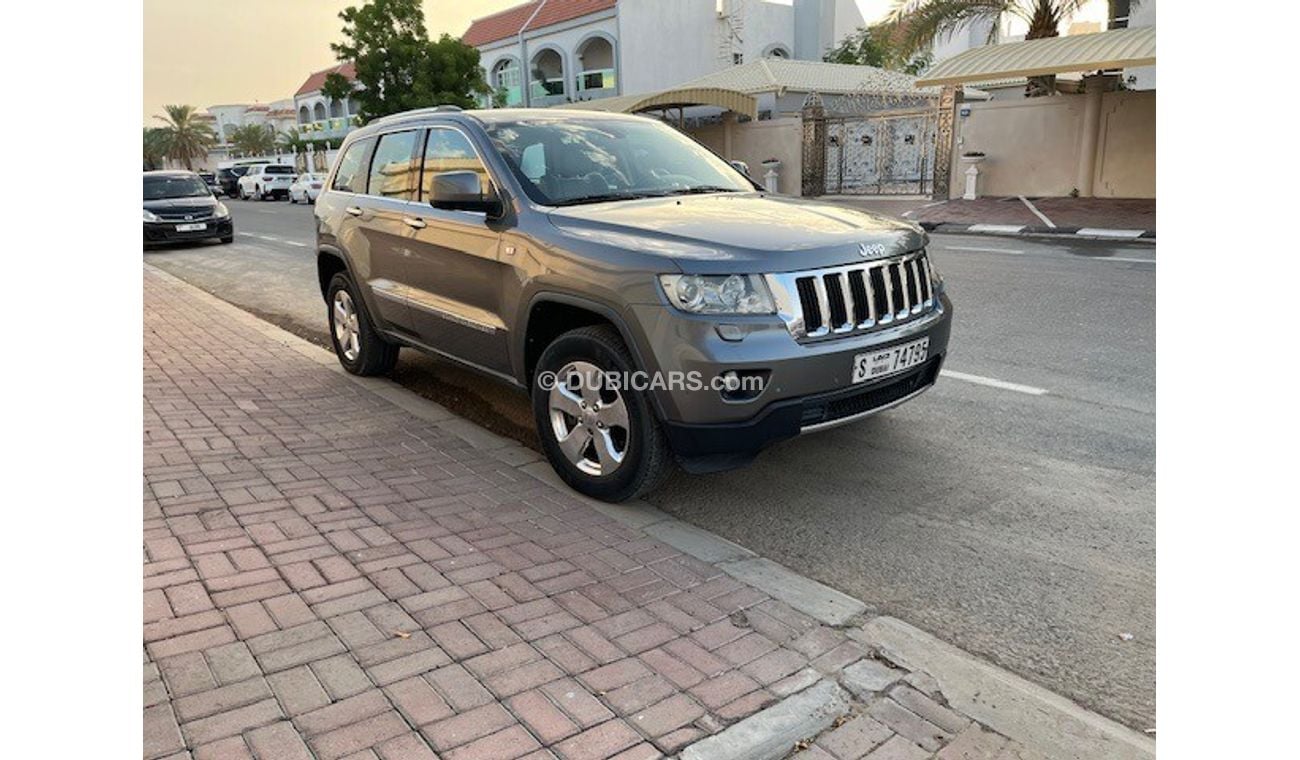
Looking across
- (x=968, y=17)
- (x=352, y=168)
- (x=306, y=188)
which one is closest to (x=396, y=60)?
(x=306, y=188)

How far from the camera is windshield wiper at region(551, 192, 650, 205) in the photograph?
4.38 metres

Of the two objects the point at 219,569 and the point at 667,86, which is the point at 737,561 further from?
the point at 667,86

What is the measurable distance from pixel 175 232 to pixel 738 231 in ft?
53.1

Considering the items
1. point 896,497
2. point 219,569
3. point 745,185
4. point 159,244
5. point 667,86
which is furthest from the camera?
point 667,86

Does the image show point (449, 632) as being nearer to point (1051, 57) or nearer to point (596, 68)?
point (1051, 57)

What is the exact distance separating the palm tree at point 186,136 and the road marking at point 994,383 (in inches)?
3106

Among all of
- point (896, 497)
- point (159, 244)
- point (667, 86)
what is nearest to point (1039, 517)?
point (896, 497)

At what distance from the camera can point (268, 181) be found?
124ft

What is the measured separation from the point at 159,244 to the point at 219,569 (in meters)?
15.9

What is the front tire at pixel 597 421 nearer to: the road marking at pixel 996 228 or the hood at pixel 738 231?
the hood at pixel 738 231

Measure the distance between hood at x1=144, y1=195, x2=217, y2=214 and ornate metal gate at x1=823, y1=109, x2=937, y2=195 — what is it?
15.6 metres

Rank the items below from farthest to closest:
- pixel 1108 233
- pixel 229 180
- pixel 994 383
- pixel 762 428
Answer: pixel 229 180, pixel 1108 233, pixel 994 383, pixel 762 428

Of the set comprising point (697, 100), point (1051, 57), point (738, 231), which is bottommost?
point (738, 231)

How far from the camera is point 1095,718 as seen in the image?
99.7 inches
